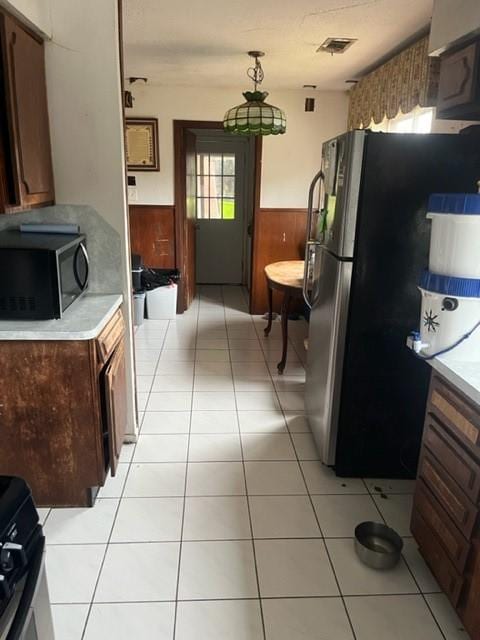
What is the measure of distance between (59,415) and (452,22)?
225cm

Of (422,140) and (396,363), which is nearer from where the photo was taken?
(422,140)

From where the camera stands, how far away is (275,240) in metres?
5.14

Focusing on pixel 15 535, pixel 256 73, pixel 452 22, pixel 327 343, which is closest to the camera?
pixel 15 535

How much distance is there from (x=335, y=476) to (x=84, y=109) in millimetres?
2195

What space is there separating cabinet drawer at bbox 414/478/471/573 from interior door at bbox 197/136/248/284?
5.22 m

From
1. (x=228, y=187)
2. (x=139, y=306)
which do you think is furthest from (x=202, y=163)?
(x=139, y=306)

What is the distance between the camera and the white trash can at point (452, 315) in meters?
1.63

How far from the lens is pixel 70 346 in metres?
1.87

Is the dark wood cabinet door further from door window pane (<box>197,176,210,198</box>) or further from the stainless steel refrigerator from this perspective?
door window pane (<box>197,176,210,198</box>)

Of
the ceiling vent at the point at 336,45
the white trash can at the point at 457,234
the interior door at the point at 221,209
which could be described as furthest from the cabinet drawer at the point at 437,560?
the interior door at the point at 221,209

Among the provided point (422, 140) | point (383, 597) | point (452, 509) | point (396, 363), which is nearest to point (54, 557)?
point (383, 597)

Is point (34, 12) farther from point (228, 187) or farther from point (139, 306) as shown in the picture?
point (228, 187)

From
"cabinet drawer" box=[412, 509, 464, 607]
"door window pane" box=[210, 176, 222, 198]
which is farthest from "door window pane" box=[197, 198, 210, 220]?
"cabinet drawer" box=[412, 509, 464, 607]

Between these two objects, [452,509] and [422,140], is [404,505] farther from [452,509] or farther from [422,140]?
[422,140]
